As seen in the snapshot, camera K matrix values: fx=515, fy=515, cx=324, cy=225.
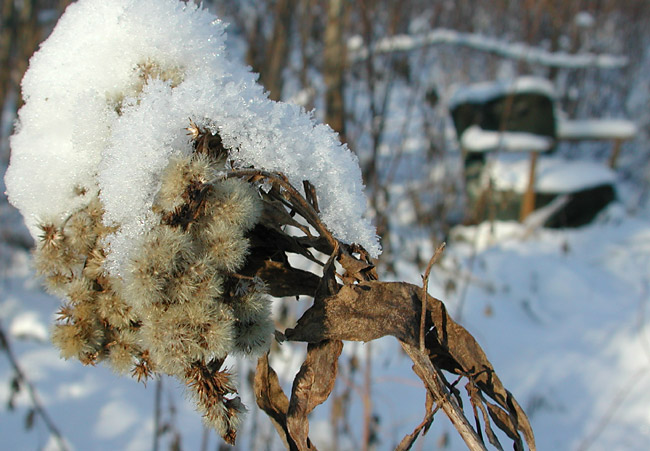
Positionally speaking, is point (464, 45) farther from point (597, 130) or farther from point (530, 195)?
point (597, 130)

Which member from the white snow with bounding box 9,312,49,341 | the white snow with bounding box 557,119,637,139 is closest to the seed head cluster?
the white snow with bounding box 9,312,49,341

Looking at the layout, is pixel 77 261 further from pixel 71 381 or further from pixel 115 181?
pixel 71 381

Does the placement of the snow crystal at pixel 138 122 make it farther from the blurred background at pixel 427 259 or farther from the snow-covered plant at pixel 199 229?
the blurred background at pixel 427 259

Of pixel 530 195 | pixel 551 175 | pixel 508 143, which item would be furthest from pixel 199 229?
pixel 551 175

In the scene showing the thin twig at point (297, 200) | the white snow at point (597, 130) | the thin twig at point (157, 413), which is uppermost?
the white snow at point (597, 130)

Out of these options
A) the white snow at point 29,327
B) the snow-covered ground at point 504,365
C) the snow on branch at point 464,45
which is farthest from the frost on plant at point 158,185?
the white snow at point 29,327

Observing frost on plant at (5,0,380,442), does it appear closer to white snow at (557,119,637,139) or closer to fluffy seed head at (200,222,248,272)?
fluffy seed head at (200,222,248,272)
